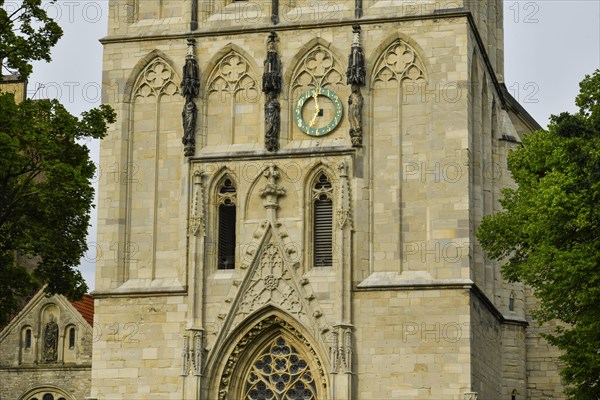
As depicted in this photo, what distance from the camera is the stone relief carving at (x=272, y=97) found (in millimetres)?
38281

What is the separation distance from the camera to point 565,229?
3456 centimetres

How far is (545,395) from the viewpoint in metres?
41.9

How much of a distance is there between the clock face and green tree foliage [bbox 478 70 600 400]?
166 inches

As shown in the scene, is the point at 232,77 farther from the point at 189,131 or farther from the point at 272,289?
the point at 272,289

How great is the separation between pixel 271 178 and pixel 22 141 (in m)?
9.02

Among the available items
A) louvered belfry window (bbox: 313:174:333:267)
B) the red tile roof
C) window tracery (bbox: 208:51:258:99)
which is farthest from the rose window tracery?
the red tile roof

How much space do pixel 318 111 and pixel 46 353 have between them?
37.8 ft

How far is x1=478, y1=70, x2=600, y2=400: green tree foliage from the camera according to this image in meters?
33.9

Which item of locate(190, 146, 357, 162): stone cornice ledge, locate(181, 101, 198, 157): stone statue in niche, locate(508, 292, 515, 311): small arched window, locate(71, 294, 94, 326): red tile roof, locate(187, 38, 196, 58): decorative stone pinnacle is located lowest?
locate(508, 292, 515, 311): small arched window

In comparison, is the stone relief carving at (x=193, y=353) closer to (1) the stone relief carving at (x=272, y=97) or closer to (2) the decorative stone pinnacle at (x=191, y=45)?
(1) the stone relief carving at (x=272, y=97)

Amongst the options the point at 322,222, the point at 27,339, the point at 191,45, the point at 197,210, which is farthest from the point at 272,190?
the point at 27,339

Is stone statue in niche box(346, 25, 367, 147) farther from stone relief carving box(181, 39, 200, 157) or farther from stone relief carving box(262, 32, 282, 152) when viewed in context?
stone relief carving box(181, 39, 200, 157)

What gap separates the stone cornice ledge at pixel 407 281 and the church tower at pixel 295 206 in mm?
37

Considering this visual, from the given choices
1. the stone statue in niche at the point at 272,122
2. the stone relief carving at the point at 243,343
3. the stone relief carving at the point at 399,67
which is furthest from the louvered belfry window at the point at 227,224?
the stone relief carving at the point at 399,67
